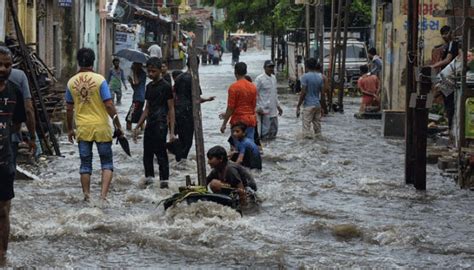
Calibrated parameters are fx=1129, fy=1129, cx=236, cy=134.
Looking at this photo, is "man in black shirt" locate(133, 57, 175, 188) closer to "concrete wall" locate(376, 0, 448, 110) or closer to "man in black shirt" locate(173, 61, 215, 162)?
"man in black shirt" locate(173, 61, 215, 162)

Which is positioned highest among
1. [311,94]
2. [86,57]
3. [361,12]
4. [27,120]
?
[361,12]

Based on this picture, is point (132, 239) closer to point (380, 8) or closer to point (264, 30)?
point (380, 8)

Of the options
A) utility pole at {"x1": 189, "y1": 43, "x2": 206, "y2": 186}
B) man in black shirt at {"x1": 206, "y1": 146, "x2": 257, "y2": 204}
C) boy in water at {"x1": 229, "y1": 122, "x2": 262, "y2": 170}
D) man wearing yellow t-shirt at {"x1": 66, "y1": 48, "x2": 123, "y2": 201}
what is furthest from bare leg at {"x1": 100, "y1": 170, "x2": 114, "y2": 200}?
boy in water at {"x1": 229, "y1": 122, "x2": 262, "y2": 170}

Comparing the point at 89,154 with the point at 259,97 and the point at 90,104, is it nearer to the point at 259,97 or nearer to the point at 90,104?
the point at 90,104

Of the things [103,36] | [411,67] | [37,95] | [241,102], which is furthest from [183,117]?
[103,36]

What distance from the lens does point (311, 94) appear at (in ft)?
65.1

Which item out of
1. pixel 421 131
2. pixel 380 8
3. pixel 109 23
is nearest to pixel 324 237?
pixel 421 131

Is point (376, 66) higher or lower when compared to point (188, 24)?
lower

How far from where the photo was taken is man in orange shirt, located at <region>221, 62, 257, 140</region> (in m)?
15.5

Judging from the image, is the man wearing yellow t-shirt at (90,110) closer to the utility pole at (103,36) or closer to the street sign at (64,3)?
the street sign at (64,3)

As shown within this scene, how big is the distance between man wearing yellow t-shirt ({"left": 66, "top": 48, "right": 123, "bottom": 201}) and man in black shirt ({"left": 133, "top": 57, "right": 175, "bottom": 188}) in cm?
131

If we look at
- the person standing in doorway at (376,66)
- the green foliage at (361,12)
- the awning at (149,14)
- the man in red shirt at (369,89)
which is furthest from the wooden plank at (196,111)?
the awning at (149,14)

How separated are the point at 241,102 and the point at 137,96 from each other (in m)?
5.57

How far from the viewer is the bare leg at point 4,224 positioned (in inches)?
324
